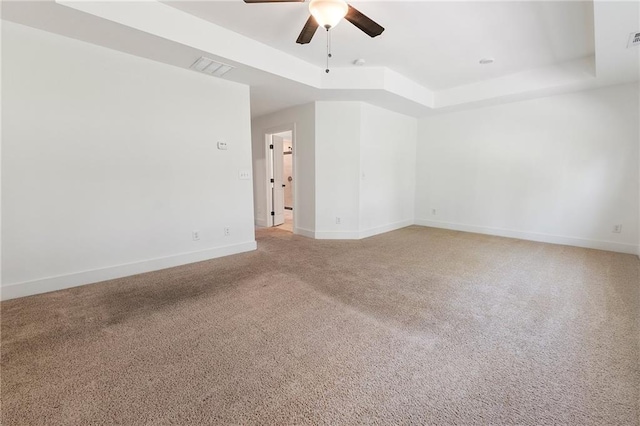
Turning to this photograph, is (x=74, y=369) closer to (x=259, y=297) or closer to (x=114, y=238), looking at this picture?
(x=259, y=297)

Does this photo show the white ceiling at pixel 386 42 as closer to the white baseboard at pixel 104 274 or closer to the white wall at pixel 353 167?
the white wall at pixel 353 167

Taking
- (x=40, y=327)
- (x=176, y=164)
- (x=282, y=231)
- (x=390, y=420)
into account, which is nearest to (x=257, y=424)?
(x=390, y=420)

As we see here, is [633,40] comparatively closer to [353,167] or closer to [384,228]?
[353,167]

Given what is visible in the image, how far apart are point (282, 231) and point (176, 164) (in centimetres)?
267

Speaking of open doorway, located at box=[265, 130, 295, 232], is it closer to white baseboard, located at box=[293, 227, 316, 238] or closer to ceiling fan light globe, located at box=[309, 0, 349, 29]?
white baseboard, located at box=[293, 227, 316, 238]

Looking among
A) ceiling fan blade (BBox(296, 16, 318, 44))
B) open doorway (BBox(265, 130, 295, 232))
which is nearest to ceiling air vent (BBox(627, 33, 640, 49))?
ceiling fan blade (BBox(296, 16, 318, 44))

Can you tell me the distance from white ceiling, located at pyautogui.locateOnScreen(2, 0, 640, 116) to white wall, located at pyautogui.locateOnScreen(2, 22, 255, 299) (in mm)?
270

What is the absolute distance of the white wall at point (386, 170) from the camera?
517 cm

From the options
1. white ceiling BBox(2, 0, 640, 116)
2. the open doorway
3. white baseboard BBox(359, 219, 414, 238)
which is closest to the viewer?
white ceiling BBox(2, 0, 640, 116)

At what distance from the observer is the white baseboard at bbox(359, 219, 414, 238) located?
5.25 m

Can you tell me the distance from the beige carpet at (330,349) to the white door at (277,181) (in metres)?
3.18

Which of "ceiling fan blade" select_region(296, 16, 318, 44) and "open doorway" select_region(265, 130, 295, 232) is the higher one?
"ceiling fan blade" select_region(296, 16, 318, 44)

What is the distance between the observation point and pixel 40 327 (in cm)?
213

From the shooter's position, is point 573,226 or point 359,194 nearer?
point 573,226
